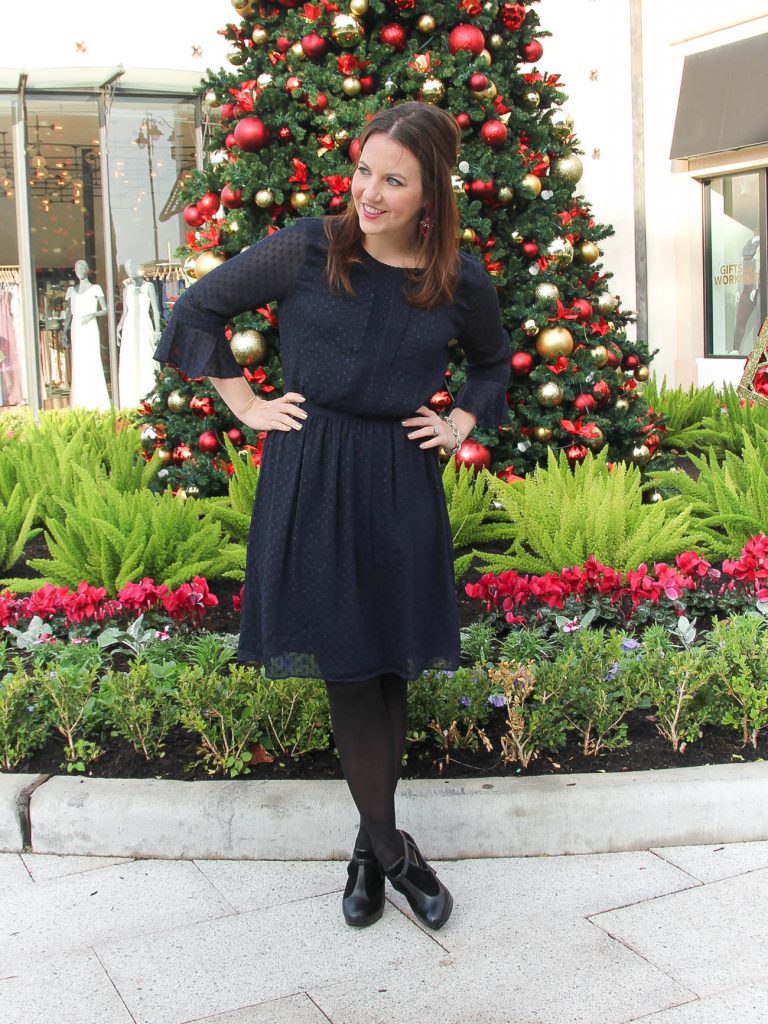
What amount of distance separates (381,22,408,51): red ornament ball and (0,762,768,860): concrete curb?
130 inches

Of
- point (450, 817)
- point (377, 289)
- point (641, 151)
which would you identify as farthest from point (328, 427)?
point (641, 151)

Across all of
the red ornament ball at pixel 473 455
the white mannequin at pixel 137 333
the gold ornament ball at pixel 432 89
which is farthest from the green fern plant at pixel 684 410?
the white mannequin at pixel 137 333

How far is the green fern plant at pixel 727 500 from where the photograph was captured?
4.11m

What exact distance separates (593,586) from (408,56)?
248 centimetres

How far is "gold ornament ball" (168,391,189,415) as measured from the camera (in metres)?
4.93

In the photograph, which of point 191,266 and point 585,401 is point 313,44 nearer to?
point 191,266

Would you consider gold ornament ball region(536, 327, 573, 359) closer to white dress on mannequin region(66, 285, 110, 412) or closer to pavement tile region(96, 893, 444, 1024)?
pavement tile region(96, 893, 444, 1024)

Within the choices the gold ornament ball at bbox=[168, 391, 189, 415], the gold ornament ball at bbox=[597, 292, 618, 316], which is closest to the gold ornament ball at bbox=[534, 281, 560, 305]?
the gold ornament ball at bbox=[597, 292, 618, 316]

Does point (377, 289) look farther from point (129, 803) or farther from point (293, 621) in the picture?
point (129, 803)

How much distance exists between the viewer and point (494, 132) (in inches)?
183

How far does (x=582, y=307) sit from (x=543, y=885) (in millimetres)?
3069

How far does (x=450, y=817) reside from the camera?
2.62 meters

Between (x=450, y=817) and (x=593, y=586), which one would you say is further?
(x=593, y=586)

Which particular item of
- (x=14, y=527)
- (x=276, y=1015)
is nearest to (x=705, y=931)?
(x=276, y=1015)
